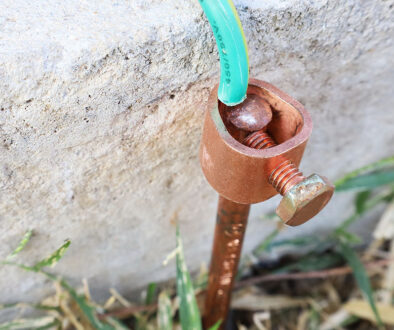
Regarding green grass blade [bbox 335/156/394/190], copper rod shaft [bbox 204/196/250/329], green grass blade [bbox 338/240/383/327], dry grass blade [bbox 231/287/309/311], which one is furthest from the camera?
dry grass blade [bbox 231/287/309/311]

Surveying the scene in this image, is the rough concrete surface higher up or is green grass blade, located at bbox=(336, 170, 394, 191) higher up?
the rough concrete surface

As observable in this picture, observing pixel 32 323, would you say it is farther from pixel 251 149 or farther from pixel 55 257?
pixel 251 149

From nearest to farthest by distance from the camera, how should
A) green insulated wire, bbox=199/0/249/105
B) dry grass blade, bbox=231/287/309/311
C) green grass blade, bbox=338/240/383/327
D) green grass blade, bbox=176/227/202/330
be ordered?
green insulated wire, bbox=199/0/249/105 → green grass blade, bbox=176/227/202/330 → green grass blade, bbox=338/240/383/327 → dry grass blade, bbox=231/287/309/311

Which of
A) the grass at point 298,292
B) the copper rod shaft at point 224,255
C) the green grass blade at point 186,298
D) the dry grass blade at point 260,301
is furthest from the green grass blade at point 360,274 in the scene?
the green grass blade at point 186,298

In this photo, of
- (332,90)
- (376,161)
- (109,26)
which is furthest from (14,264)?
(376,161)

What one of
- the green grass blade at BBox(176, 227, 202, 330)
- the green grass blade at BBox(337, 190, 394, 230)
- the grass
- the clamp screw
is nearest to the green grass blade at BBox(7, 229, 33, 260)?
the grass

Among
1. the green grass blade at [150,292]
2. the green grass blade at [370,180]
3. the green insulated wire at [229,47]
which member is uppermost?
the green insulated wire at [229,47]

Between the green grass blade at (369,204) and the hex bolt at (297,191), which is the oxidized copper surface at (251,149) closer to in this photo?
the hex bolt at (297,191)

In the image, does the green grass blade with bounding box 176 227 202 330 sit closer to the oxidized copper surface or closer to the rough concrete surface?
the rough concrete surface
